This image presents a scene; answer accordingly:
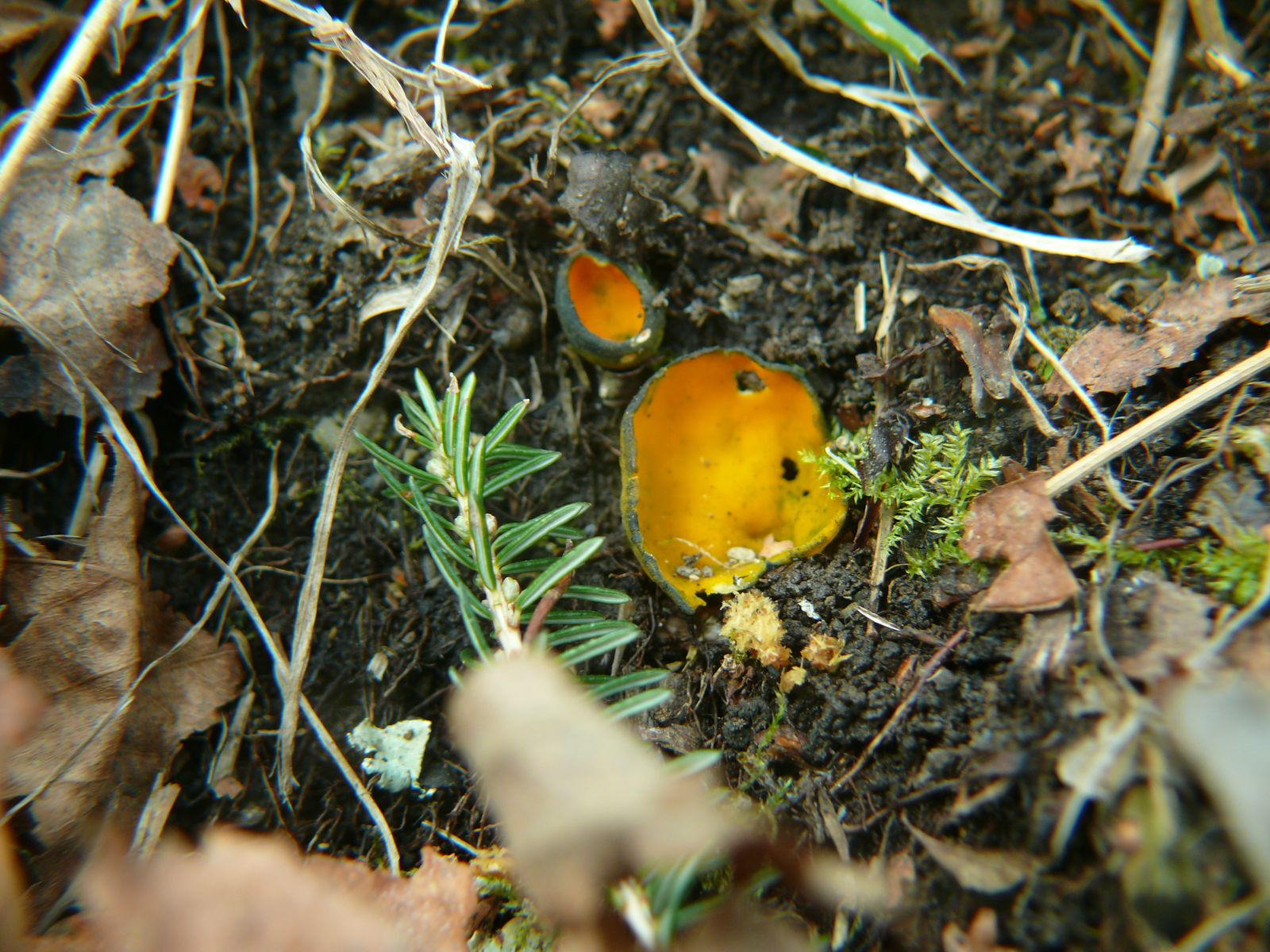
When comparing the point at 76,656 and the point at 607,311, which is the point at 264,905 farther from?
the point at 607,311

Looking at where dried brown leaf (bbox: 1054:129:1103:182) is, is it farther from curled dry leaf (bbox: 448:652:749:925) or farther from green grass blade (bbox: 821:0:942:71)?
curled dry leaf (bbox: 448:652:749:925)

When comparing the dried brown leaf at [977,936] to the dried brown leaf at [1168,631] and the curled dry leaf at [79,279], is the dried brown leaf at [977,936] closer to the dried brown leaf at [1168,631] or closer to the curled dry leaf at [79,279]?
the dried brown leaf at [1168,631]

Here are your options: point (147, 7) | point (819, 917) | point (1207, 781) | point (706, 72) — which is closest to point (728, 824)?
point (819, 917)

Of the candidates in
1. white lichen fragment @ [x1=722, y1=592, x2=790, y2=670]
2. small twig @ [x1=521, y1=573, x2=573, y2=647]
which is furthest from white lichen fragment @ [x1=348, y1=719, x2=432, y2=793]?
white lichen fragment @ [x1=722, y1=592, x2=790, y2=670]

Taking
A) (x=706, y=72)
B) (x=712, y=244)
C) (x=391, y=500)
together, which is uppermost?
(x=706, y=72)

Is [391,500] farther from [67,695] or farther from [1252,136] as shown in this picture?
[1252,136]

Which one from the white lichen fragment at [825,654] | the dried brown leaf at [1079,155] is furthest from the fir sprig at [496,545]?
the dried brown leaf at [1079,155]
